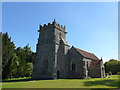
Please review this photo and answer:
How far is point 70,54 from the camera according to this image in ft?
124

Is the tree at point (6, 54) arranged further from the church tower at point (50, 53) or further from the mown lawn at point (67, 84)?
the mown lawn at point (67, 84)

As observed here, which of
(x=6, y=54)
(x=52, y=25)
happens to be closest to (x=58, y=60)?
(x=52, y=25)

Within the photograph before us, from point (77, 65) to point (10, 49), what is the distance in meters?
24.1

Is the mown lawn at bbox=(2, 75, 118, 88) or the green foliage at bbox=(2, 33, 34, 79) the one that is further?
the green foliage at bbox=(2, 33, 34, 79)

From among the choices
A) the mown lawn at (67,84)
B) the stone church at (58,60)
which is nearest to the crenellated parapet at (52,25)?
the stone church at (58,60)

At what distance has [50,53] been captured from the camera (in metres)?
36.1

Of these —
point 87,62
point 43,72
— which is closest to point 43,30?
point 43,72

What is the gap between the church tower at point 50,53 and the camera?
115ft

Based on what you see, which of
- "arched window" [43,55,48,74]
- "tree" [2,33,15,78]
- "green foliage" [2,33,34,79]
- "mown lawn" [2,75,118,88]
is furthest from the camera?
"green foliage" [2,33,34,79]

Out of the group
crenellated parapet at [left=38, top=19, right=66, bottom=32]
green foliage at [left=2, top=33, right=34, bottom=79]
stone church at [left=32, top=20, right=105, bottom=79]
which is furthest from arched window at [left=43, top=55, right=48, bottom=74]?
green foliage at [left=2, top=33, right=34, bottom=79]

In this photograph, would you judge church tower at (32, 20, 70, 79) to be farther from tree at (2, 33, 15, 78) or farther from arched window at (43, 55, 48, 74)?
tree at (2, 33, 15, 78)

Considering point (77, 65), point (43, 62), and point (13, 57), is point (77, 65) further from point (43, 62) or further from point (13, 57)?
point (13, 57)

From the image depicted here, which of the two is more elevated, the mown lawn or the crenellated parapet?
the crenellated parapet

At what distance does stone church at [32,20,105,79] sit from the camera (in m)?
35.1
